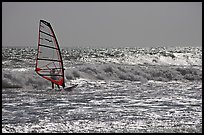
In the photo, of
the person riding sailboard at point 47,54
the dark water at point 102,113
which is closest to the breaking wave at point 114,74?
the person riding sailboard at point 47,54

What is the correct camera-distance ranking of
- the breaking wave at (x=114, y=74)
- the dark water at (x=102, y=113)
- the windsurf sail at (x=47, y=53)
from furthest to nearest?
the breaking wave at (x=114, y=74), the windsurf sail at (x=47, y=53), the dark water at (x=102, y=113)

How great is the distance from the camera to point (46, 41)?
11125 mm

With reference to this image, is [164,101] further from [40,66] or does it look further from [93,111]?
[40,66]

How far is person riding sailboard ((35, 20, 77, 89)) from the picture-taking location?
10.9 m

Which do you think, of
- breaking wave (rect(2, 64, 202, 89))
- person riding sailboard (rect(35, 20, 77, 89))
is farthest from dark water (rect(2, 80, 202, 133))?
breaking wave (rect(2, 64, 202, 89))

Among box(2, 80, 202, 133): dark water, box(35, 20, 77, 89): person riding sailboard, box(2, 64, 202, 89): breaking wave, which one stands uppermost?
box(35, 20, 77, 89): person riding sailboard

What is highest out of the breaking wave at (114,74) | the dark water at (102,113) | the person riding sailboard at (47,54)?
the person riding sailboard at (47,54)

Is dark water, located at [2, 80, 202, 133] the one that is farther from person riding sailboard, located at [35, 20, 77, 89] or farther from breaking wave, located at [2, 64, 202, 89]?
breaking wave, located at [2, 64, 202, 89]

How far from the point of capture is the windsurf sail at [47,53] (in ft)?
35.9

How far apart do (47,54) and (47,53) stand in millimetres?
37

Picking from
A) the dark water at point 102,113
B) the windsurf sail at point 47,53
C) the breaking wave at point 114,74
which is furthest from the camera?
the breaking wave at point 114,74

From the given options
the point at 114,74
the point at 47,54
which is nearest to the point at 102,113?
the point at 47,54

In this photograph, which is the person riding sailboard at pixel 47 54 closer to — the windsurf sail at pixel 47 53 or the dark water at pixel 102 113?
the windsurf sail at pixel 47 53

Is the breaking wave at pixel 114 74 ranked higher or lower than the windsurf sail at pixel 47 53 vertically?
lower
